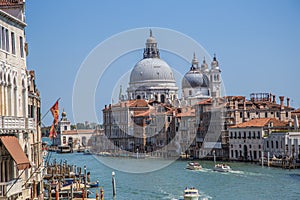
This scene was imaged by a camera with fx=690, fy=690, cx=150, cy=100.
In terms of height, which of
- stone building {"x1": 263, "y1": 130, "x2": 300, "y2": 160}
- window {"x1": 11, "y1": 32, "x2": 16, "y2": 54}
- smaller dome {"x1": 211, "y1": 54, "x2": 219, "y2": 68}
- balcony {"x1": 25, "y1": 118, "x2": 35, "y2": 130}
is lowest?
stone building {"x1": 263, "y1": 130, "x2": 300, "y2": 160}

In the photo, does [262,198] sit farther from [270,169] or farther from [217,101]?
[217,101]

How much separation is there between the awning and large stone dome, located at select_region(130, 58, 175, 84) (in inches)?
2529

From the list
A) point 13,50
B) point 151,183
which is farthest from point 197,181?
point 13,50

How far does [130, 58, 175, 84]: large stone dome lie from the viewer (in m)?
73.8

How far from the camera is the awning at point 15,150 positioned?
8828 millimetres

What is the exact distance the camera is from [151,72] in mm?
74125

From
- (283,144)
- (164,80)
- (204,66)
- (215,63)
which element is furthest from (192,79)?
(283,144)

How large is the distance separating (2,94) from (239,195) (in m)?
14.2

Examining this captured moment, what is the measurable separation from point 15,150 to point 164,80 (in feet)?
214

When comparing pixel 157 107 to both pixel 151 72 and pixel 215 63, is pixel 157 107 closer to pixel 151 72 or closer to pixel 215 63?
pixel 215 63

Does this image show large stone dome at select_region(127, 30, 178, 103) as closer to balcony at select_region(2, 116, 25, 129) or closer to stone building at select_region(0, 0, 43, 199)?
stone building at select_region(0, 0, 43, 199)

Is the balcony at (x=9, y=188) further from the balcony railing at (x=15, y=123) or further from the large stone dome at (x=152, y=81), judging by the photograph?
the large stone dome at (x=152, y=81)

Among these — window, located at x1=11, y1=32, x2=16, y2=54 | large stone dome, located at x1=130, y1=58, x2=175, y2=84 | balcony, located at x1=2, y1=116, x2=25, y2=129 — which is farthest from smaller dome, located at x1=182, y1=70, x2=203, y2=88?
balcony, located at x1=2, y1=116, x2=25, y2=129

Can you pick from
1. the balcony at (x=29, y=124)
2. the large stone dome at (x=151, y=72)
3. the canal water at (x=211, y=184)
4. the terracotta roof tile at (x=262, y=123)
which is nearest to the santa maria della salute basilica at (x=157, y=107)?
the large stone dome at (x=151, y=72)
